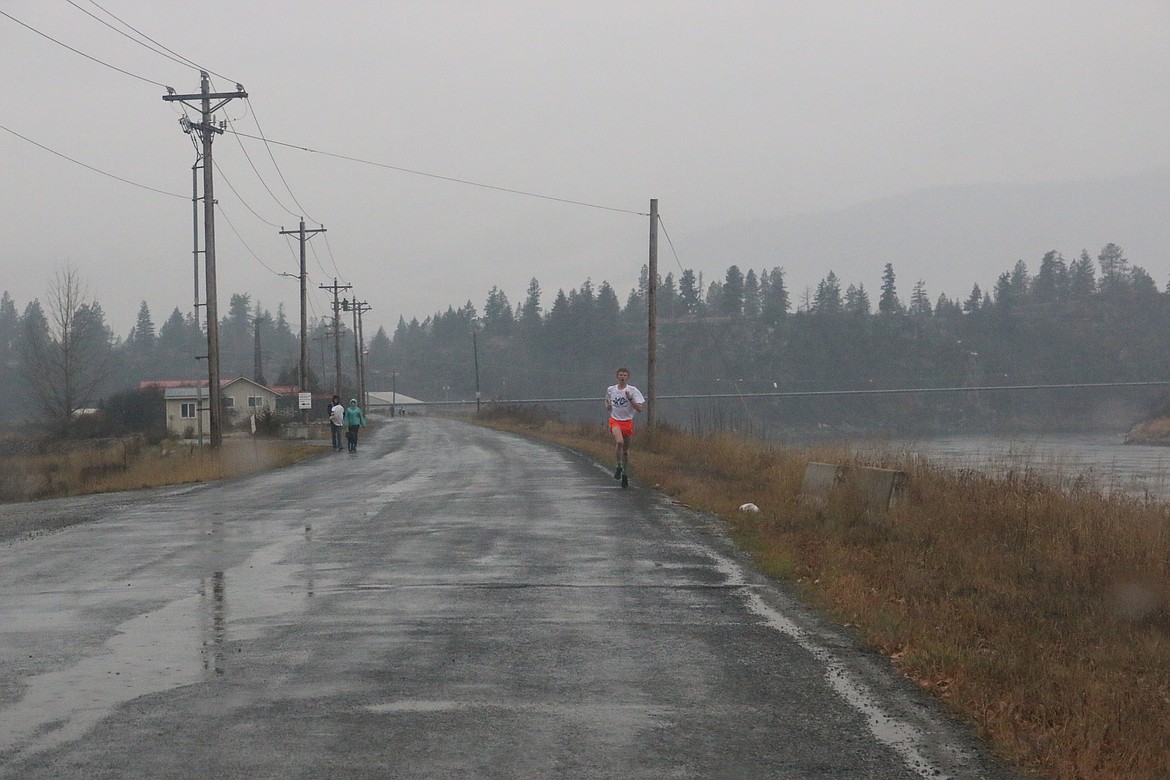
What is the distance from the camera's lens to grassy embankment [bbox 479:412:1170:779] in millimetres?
Answer: 5469

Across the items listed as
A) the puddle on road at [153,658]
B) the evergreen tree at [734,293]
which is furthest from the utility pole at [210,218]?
the evergreen tree at [734,293]

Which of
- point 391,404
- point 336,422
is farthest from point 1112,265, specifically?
point 336,422

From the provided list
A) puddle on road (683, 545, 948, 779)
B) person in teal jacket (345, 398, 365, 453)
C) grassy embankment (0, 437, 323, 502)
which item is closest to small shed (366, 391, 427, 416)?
person in teal jacket (345, 398, 365, 453)

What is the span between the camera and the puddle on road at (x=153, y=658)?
5.34 metres

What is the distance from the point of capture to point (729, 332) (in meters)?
189

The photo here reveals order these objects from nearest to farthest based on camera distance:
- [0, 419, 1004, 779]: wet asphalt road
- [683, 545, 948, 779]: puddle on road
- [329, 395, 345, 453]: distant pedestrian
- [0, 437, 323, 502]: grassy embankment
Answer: [0, 419, 1004, 779]: wet asphalt road → [683, 545, 948, 779]: puddle on road → [0, 437, 323, 502]: grassy embankment → [329, 395, 345, 453]: distant pedestrian

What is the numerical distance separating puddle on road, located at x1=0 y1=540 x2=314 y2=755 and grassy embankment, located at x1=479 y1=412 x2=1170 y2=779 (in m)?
3.93

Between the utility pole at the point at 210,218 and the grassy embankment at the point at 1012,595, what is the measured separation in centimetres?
1958

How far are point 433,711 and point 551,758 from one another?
0.92m

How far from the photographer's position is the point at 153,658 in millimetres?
6699

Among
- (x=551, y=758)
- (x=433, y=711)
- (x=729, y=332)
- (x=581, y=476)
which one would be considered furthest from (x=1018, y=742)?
(x=729, y=332)

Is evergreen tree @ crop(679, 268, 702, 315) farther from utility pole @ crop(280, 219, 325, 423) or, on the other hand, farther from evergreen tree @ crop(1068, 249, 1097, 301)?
utility pole @ crop(280, 219, 325, 423)

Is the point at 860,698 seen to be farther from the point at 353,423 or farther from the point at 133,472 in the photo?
the point at 353,423

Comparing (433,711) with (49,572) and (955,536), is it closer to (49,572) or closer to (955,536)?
(49,572)
